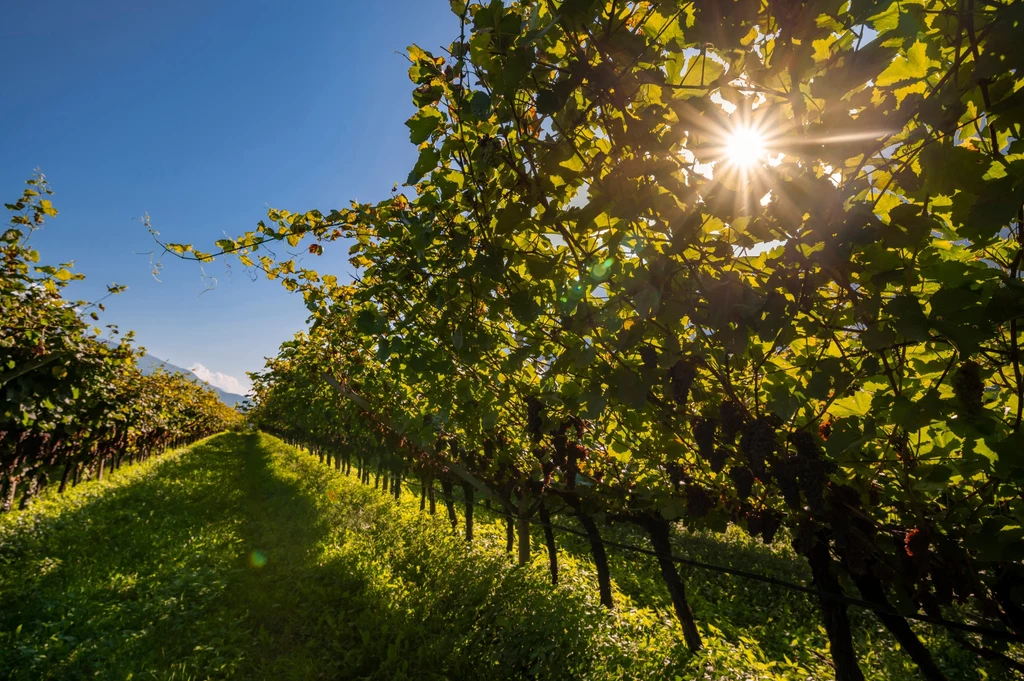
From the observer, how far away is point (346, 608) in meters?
6.47

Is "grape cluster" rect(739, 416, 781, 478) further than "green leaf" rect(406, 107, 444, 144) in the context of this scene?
Yes

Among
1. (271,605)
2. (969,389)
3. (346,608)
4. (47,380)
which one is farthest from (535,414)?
(47,380)

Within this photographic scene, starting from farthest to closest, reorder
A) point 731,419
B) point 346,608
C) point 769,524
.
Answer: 1. point 346,608
2. point 769,524
3. point 731,419

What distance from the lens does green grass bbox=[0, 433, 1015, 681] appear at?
5043 millimetres

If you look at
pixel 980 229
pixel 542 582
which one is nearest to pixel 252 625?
pixel 542 582

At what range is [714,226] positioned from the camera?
5.23 ft

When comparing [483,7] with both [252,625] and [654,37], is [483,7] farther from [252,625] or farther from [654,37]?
[252,625]

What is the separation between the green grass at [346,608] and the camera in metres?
5.04

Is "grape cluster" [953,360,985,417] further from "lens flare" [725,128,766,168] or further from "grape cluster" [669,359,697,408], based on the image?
"lens flare" [725,128,766,168]

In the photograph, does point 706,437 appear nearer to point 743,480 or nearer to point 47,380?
point 743,480

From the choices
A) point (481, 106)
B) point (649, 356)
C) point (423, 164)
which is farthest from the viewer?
point (649, 356)

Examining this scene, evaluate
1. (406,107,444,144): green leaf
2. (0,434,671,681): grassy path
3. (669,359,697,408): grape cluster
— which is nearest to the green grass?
(0,434,671,681): grassy path

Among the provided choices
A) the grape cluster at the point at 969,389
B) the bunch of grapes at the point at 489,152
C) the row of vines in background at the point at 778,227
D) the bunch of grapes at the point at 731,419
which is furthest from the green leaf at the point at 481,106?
the grape cluster at the point at 969,389

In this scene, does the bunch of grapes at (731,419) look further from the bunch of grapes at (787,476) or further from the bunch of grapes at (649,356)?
the bunch of grapes at (649,356)
